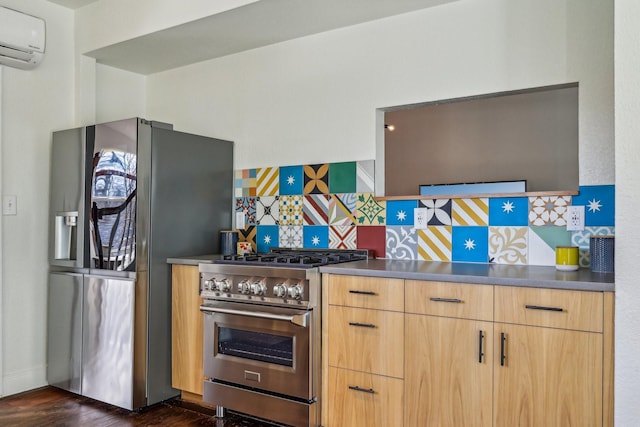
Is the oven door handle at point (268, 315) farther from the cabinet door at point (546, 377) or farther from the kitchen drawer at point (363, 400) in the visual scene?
the cabinet door at point (546, 377)

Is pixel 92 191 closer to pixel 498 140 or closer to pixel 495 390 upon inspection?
pixel 495 390

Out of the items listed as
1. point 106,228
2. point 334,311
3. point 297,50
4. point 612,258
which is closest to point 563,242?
point 612,258

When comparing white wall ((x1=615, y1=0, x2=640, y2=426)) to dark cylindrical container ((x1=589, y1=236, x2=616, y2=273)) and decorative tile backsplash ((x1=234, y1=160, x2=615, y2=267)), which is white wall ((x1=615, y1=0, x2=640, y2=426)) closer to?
dark cylindrical container ((x1=589, y1=236, x2=616, y2=273))

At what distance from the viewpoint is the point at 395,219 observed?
2852 mm

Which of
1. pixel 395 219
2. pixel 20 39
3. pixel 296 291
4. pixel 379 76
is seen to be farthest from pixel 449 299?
pixel 20 39

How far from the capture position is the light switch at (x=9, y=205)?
3.13 m

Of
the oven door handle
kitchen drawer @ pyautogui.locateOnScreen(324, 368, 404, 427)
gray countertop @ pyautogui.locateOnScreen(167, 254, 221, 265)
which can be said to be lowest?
kitchen drawer @ pyautogui.locateOnScreen(324, 368, 404, 427)

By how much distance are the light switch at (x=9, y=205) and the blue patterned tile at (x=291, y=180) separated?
5.66ft

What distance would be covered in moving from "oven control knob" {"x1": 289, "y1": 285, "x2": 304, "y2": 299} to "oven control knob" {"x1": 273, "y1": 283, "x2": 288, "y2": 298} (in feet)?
0.11

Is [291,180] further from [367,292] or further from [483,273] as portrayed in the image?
[483,273]

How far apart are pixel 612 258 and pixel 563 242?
0.29 metres

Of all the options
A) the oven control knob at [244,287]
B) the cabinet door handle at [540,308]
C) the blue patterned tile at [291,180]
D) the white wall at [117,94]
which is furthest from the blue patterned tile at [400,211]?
the white wall at [117,94]

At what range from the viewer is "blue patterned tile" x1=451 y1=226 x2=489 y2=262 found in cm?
257

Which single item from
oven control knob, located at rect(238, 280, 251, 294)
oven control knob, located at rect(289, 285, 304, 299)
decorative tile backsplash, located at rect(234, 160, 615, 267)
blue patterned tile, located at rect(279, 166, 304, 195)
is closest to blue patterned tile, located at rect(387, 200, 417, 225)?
decorative tile backsplash, located at rect(234, 160, 615, 267)
